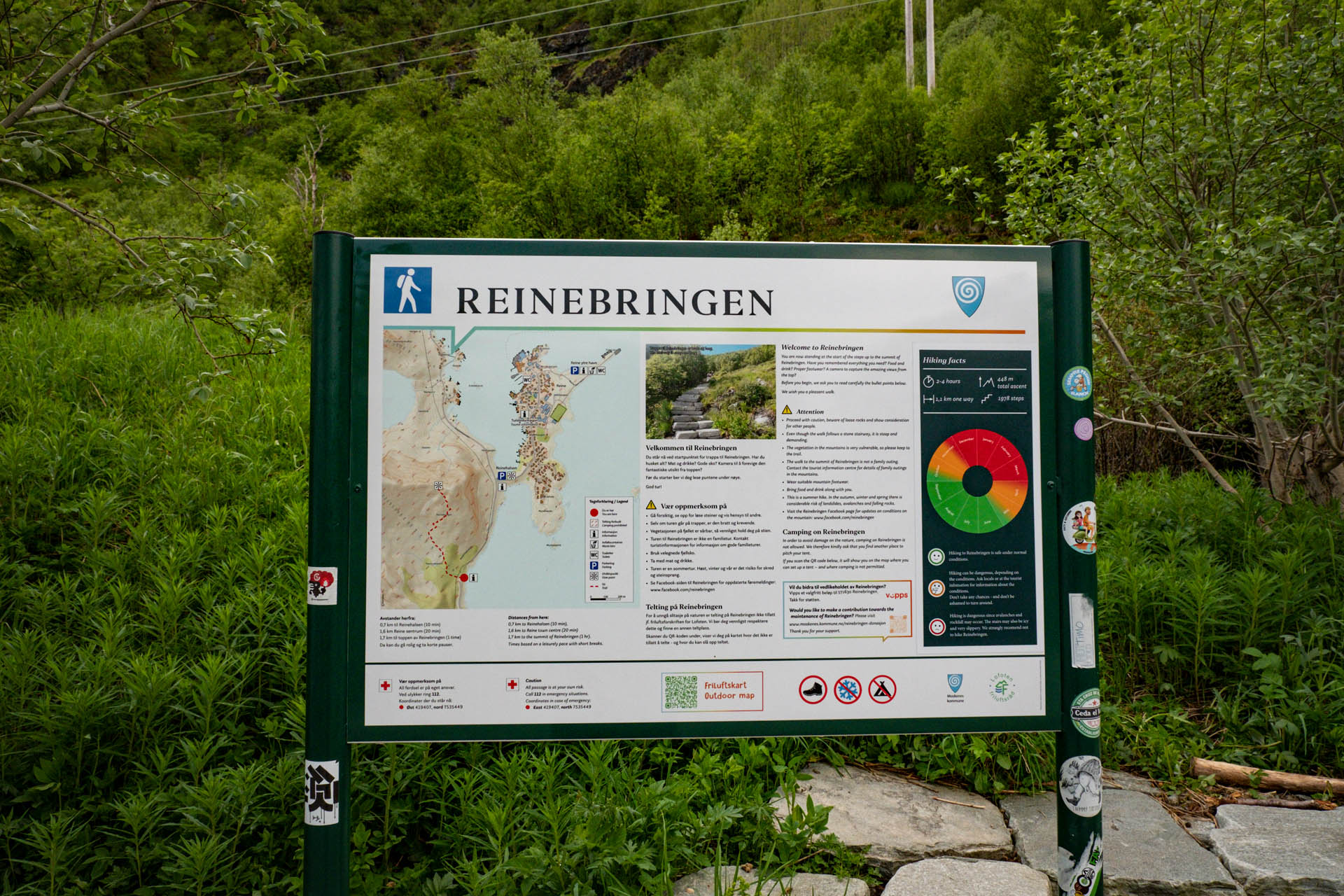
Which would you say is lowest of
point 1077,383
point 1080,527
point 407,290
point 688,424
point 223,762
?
point 223,762

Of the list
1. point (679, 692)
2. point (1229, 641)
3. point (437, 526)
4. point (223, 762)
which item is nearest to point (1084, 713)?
point (679, 692)

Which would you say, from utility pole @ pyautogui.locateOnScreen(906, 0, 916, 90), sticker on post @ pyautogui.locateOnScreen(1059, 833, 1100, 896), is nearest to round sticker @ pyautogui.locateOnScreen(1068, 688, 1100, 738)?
sticker on post @ pyautogui.locateOnScreen(1059, 833, 1100, 896)

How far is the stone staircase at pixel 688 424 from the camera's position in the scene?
1.94 metres

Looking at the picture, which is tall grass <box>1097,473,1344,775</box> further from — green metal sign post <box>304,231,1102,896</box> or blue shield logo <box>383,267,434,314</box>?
blue shield logo <box>383,267,434,314</box>

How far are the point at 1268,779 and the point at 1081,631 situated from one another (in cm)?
189

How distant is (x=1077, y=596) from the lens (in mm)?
1940

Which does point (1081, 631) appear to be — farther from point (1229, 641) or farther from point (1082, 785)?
point (1229, 641)

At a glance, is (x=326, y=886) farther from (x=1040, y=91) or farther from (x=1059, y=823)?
(x=1040, y=91)

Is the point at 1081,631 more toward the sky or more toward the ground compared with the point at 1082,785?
more toward the sky

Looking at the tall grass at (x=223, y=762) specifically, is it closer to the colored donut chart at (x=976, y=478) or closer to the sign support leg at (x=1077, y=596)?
the sign support leg at (x=1077, y=596)

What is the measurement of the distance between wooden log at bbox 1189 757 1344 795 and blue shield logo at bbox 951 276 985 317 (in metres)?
2.39

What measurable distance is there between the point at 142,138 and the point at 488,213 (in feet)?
58.9

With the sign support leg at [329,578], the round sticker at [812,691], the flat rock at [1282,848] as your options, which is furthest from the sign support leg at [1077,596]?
the sign support leg at [329,578]

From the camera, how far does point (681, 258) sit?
6.38 feet
